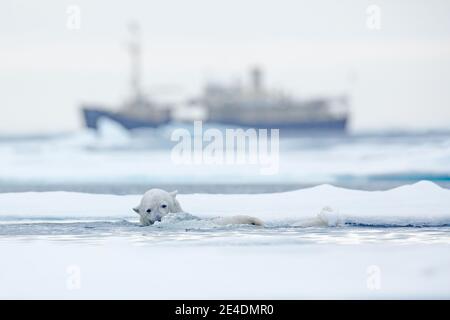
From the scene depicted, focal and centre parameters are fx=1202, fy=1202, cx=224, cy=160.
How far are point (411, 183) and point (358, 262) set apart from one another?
80cm

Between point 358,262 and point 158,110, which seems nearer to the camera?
point 358,262

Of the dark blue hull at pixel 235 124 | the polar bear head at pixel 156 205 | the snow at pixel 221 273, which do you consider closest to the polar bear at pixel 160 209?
the polar bear head at pixel 156 205

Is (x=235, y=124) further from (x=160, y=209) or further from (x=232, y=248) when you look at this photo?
(x=232, y=248)

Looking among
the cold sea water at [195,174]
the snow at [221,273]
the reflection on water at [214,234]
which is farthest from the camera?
the cold sea water at [195,174]

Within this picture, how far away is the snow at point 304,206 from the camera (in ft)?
23.8

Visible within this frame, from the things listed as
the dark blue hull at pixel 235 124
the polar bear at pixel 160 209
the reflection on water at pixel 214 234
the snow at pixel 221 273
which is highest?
the dark blue hull at pixel 235 124

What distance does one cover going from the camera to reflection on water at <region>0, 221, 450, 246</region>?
23.1 feet

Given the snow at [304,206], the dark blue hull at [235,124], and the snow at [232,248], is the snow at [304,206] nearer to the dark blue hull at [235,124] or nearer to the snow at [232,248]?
the snow at [232,248]

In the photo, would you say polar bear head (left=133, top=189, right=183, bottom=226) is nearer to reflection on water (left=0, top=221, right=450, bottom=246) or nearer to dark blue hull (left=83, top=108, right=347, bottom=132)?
reflection on water (left=0, top=221, right=450, bottom=246)

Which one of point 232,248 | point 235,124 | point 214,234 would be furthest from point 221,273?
point 235,124

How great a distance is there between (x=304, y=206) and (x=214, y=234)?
0.59 metres
